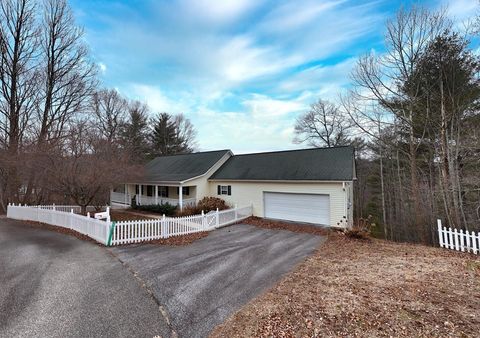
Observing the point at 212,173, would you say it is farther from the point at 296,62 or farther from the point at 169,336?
the point at 169,336

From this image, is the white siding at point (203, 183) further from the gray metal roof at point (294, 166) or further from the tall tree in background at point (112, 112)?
the tall tree in background at point (112, 112)

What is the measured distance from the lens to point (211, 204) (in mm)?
15914

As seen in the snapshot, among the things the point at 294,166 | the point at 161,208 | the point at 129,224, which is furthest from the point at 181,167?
the point at 129,224

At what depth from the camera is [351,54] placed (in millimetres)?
13328

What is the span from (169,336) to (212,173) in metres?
15.0

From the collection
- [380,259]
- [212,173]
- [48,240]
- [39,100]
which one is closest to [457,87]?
[380,259]

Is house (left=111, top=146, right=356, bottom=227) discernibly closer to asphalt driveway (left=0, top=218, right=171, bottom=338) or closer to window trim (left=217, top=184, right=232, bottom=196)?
window trim (left=217, top=184, right=232, bottom=196)

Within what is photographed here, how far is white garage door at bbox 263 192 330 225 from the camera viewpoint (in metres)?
12.9

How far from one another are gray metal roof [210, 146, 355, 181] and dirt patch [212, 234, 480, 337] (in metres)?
6.21

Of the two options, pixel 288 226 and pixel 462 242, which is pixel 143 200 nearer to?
pixel 288 226

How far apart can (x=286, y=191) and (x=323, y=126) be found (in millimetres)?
17527

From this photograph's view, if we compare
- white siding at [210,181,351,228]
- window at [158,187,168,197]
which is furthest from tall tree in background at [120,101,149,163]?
white siding at [210,181,351,228]

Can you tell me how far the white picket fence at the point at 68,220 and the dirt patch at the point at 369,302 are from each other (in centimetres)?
678

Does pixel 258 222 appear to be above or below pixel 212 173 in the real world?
below
